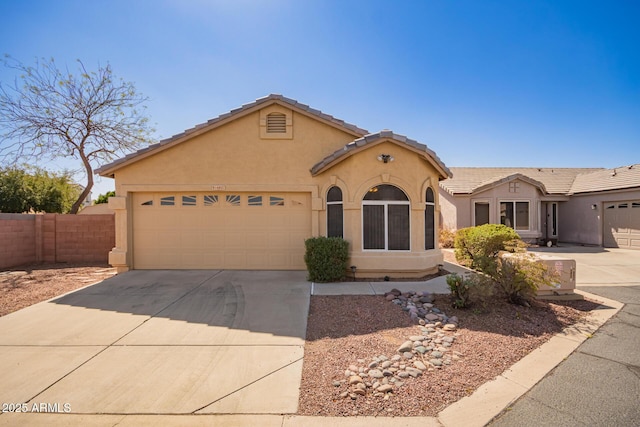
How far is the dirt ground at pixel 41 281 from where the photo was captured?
23.4 ft

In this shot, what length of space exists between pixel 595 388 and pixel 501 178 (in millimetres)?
16029

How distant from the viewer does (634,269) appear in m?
10.2

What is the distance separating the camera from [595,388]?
11.7 feet

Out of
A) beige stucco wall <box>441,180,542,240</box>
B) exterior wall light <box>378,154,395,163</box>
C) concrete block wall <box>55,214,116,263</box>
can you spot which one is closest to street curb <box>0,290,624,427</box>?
exterior wall light <box>378,154,395,163</box>

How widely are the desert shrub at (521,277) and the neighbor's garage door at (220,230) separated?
18.8 ft

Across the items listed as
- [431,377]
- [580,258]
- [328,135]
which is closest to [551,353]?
[431,377]

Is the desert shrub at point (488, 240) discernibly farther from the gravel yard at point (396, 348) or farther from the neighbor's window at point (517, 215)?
the neighbor's window at point (517, 215)

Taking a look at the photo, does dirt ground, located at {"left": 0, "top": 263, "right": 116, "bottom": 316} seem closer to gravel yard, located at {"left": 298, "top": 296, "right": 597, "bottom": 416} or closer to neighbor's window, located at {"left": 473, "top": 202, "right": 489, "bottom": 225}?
gravel yard, located at {"left": 298, "top": 296, "right": 597, "bottom": 416}

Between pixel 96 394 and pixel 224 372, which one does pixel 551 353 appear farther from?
pixel 96 394

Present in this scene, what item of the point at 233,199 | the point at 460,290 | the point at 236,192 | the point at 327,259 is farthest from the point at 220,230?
the point at 460,290

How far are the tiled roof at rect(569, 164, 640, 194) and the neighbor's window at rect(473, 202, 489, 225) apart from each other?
18.9ft

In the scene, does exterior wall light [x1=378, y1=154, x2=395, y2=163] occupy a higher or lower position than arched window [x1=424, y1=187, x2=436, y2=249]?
higher

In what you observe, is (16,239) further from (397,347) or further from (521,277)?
(521,277)

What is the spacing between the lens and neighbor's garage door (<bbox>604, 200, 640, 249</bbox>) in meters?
14.9
